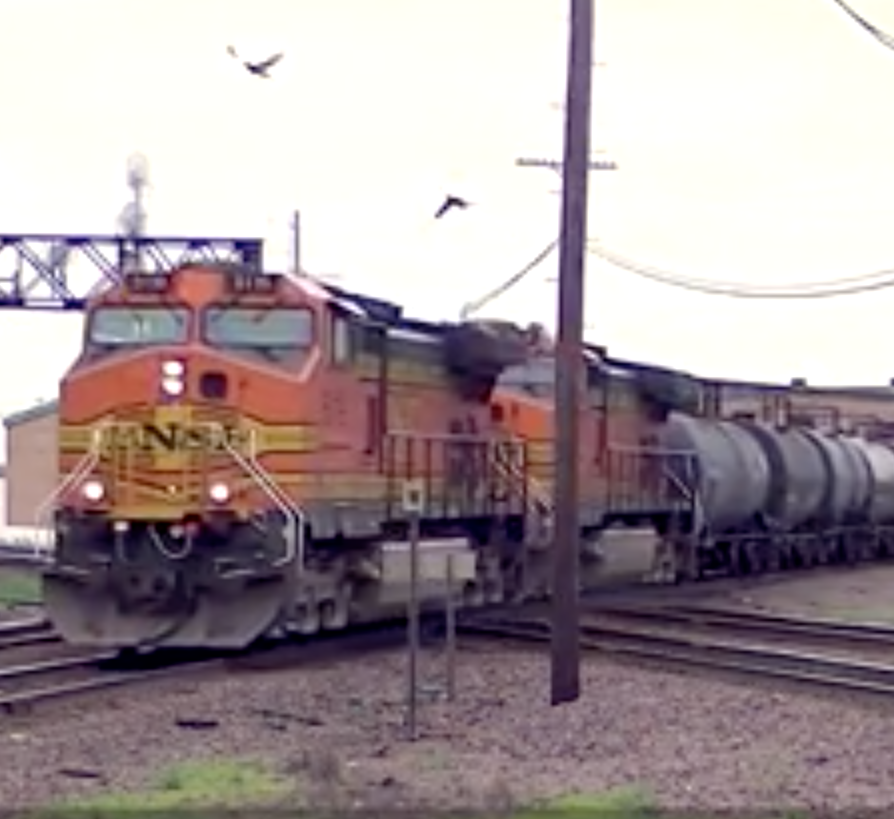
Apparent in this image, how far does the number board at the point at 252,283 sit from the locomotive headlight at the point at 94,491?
237cm

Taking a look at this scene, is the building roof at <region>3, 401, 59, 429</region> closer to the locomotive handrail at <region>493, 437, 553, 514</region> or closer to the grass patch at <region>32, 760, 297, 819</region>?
the locomotive handrail at <region>493, 437, 553, 514</region>

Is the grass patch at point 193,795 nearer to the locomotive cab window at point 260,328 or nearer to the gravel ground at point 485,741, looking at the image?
the gravel ground at point 485,741

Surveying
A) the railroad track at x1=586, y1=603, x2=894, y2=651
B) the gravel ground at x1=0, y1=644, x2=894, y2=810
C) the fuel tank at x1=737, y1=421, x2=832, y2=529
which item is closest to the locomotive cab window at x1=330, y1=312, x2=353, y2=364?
the gravel ground at x1=0, y1=644, x2=894, y2=810

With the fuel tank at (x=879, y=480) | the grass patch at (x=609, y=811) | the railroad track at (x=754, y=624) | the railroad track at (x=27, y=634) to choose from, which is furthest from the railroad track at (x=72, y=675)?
the fuel tank at (x=879, y=480)

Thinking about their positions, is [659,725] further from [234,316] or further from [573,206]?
[234,316]

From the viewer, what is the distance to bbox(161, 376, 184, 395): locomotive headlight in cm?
2145

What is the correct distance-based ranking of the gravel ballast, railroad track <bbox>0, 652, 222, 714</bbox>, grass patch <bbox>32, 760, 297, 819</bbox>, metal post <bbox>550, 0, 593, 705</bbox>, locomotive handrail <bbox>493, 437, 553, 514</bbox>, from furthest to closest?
locomotive handrail <bbox>493, 437, 553, 514</bbox> → metal post <bbox>550, 0, 593, 705</bbox> → railroad track <bbox>0, 652, 222, 714</bbox> → the gravel ballast → grass patch <bbox>32, 760, 297, 819</bbox>

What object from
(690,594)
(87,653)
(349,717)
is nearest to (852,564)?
(690,594)

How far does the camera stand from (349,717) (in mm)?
17031

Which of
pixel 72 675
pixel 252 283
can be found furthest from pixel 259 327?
pixel 72 675

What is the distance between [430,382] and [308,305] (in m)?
3.79

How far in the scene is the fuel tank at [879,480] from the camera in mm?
49375

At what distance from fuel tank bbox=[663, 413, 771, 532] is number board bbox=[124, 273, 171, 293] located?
47.7 ft

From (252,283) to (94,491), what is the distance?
2.59 m
